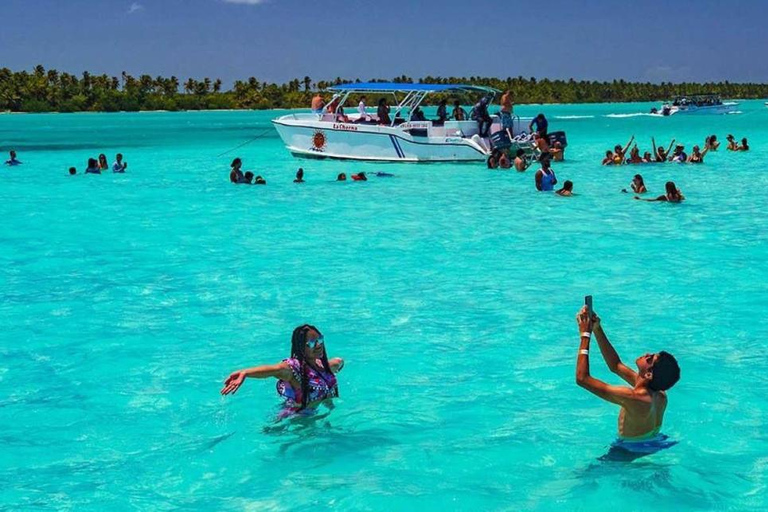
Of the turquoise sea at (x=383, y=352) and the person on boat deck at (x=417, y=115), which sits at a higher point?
the person on boat deck at (x=417, y=115)

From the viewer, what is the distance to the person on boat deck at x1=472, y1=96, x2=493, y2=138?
28.6m

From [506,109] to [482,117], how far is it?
0.88 meters

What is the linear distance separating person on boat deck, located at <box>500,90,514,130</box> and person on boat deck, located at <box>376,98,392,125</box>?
3770mm

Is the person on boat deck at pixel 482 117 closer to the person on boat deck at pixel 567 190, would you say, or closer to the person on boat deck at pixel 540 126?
the person on boat deck at pixel 540 126

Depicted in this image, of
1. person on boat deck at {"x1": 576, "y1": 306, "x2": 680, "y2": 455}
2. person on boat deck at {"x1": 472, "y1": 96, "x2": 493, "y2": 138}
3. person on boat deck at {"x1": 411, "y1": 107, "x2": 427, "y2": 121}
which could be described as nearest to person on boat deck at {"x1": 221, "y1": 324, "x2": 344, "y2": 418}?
person on boat deck at {"x1": 576, "y1": 306, "x2": 680, "y2": 455}

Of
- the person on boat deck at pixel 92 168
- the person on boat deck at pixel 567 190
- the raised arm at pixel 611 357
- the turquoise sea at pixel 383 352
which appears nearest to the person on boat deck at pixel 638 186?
the person on boat deck at pixel 567 190

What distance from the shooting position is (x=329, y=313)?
10.6 m

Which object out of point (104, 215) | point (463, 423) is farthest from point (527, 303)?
point (104, 215)

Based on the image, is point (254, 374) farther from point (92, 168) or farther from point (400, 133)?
point (92, 168)

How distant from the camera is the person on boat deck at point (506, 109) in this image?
2798 centimetres

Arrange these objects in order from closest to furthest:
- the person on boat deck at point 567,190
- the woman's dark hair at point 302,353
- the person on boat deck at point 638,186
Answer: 1. the woman's dark hair at point 302,353
2. the person on boat deck at point 638,186
3. the person on boat deck at point 567,190

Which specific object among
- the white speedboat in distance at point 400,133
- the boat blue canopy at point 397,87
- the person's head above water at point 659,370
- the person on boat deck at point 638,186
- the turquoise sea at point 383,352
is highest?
the boat blue canopy at point 397,87

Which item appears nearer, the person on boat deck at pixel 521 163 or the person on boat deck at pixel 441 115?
the person on boat deck at pixel 521 163

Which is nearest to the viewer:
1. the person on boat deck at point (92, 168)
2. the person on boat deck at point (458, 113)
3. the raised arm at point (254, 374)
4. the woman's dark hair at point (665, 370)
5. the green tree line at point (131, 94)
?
the woman's dark hair at point (665, 370)
